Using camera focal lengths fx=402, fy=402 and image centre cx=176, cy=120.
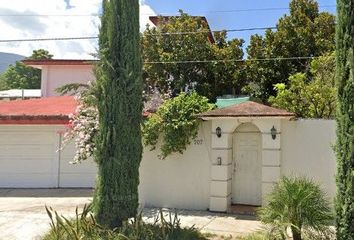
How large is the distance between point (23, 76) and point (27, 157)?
127 feet

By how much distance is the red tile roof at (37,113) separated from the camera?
1570cm

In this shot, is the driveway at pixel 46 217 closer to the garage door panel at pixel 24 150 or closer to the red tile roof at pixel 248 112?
the garage door panel at pixel 24 150

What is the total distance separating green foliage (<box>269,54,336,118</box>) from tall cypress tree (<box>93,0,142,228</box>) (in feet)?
18.7

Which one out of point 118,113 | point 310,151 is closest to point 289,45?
point 310,151

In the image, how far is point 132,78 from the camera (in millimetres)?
8492

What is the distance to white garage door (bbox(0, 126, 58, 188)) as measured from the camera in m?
16.4

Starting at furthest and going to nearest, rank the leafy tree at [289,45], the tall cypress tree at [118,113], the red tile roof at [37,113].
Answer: the leafy tree at [289,45], the red tile roof at [37,113], the tall cypress tree at [118,113]

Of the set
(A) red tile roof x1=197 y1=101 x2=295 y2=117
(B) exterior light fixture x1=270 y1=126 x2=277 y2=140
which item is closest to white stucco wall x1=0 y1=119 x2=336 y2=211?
(B) exterior light fixture x1=270 y1=126 x2=277 y2=140

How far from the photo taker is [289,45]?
18859mm

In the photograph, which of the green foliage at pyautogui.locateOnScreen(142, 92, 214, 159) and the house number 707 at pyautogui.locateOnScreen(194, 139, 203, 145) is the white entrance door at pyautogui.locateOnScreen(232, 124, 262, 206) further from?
the green foliage at pyautogui.locateOnScreen(142, 92, 214, 159)

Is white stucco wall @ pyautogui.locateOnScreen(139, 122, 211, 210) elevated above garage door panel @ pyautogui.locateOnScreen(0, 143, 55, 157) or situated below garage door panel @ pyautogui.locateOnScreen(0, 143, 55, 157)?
below

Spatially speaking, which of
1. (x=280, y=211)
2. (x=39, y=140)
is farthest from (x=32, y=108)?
(x=280, y=211)

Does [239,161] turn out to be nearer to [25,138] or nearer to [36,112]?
[36,112]

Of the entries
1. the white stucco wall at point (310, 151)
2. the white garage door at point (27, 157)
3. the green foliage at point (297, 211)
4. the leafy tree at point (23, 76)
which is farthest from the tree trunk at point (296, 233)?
the leafy tree at point (23, 76)
